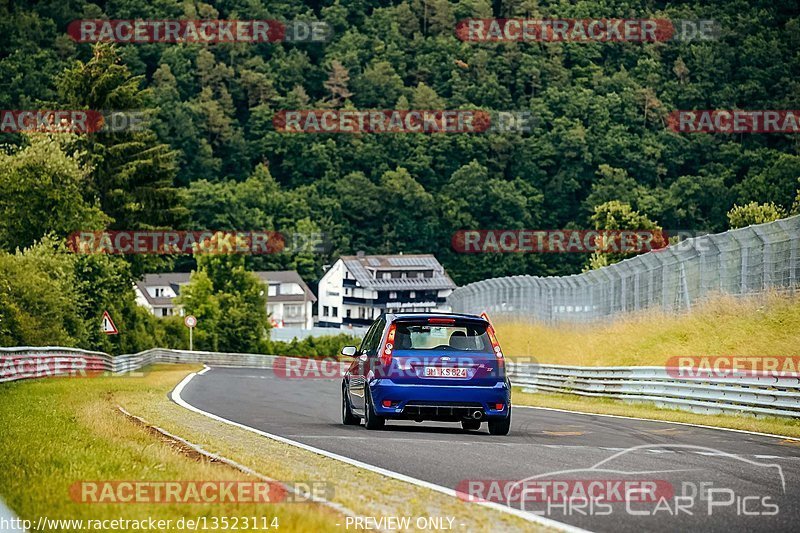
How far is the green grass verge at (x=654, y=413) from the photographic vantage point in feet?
60.3

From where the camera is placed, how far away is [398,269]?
490 ft

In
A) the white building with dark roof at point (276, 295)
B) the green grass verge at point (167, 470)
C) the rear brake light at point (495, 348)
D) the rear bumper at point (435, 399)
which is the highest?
the white building with dark roof at point (276, 295)

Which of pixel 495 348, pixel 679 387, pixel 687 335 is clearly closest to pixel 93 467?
pixel 495 348

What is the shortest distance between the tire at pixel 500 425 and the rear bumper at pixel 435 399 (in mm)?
119

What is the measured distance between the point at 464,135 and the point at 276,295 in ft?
104

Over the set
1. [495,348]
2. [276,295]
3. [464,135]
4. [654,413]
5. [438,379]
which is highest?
[464,135]

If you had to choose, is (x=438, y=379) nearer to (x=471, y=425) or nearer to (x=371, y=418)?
(x=371, y=418)

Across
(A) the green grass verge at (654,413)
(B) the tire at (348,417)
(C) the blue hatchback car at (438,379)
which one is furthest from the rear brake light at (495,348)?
(A) the green grass verge at (654,413)

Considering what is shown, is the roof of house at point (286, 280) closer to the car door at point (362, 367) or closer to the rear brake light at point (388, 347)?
the car door at point (362, 367)

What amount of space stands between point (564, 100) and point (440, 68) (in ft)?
108

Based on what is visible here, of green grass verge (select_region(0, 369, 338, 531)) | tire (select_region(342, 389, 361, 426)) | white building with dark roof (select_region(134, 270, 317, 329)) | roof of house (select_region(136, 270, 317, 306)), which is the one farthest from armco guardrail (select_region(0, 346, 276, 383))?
roof of house (select_region(136, 270, 317, 306))

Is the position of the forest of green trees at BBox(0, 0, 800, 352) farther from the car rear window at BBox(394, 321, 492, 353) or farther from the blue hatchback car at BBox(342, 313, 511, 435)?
the blue hatchback car at BBox(342, 313, 511, 435)

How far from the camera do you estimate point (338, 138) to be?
173 meters

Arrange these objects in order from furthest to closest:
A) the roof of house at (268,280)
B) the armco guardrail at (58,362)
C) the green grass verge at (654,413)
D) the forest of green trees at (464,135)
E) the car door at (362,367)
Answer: the roof of house at (268,280) < the forest of green trees at (464,135) < the armco guardrail at (58,362) < the green grass verge at (654,413) < the car door at (362,367)
